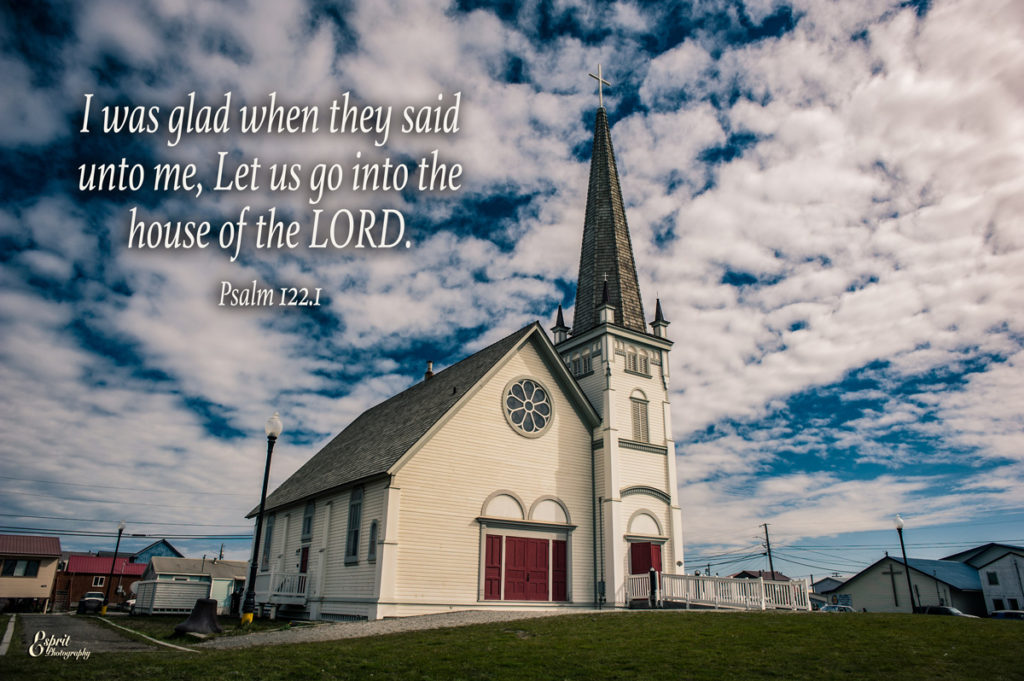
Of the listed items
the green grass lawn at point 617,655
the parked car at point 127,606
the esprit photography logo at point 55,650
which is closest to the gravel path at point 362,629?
the green grass lawn at point 617,655

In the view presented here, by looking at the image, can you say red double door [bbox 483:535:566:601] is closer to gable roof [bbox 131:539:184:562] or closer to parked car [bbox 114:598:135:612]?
parked car [bbox 114:598:135:612]

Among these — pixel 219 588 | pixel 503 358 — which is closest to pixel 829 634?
pixel 503 358

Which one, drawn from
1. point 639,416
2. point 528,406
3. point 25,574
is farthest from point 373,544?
point 25,574

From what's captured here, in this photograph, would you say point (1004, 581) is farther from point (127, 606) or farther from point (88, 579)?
point (88, 579)

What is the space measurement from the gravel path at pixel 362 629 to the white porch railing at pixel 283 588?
7829mm

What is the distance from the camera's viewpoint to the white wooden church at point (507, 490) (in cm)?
2089

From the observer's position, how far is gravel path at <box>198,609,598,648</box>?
1456 cm

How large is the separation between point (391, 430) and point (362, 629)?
10.2m

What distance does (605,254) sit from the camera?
31922mm

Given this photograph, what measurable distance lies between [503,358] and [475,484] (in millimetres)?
4667

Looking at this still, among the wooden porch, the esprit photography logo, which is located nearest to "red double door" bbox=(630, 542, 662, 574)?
the wooden porch

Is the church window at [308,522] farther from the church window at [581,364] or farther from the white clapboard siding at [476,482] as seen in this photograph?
the church window at [581,364]

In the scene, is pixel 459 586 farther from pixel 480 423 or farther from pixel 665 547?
pixel 665 547

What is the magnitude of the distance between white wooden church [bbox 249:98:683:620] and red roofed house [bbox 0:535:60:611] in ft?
119
